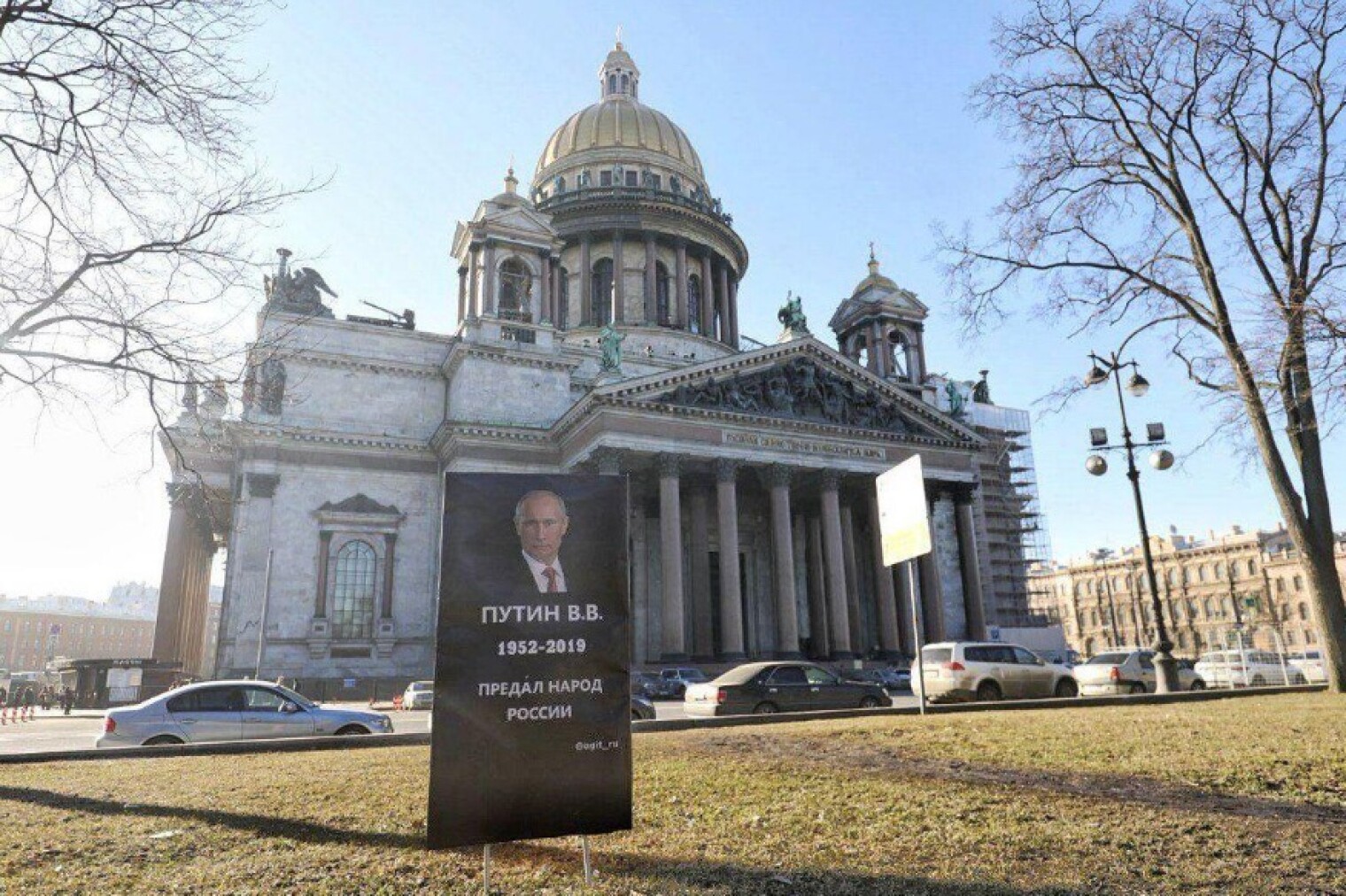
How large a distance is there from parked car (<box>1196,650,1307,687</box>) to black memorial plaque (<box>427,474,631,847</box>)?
1186 inches

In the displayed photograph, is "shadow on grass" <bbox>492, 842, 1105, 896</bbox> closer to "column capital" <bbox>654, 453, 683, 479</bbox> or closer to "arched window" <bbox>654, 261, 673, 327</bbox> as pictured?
"column capital" <bbox>654, 453, 683, 479</bbox>

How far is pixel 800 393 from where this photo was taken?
124 feet

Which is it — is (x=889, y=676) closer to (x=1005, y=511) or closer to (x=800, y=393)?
(x=800, y=393)

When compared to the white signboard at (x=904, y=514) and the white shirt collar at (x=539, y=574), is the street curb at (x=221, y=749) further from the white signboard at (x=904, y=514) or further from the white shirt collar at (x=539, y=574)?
the white shirt collar at (x=539, y=574)

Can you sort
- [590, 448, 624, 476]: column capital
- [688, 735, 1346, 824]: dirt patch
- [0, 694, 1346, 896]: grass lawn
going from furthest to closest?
[590, 448, 624, 476]: column capital < [688, 735, 1346, 824]: dirt patch < [0, 694, 1346, 896]: grass lawn

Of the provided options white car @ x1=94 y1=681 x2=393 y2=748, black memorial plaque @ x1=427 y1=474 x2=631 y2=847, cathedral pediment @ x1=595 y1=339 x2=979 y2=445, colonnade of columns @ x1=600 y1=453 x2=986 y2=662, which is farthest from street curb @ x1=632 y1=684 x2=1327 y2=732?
cathedral pediment @ x1=595 y1=339 x2=979 y2=445

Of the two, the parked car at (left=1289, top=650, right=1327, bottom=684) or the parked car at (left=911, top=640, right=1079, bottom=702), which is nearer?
the parked car at (left=911, top=640, right=1079, bottom=702)

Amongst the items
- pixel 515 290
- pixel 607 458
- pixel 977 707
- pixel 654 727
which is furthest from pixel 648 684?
pixel 515 290

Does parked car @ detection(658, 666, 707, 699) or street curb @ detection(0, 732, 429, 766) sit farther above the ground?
parked car @ detection(658, 666, 707, 699)

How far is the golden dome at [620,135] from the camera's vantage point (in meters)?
56.6

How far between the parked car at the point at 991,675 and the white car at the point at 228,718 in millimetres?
12641

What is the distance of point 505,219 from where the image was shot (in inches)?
1612

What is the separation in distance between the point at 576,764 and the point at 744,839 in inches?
66.2

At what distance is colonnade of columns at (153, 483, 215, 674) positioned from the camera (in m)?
36.2
